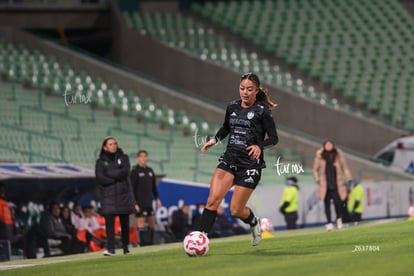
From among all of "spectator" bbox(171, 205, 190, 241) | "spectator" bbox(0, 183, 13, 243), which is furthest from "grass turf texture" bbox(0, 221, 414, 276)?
"spectator" bbox(171, 205, 190, 241)

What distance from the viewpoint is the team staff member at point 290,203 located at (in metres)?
28.8

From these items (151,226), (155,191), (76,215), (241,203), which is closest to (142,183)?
(155,191)

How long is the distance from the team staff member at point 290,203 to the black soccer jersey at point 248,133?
12760mm

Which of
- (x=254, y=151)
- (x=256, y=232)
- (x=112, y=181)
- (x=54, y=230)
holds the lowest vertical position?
(x=256, y=232)

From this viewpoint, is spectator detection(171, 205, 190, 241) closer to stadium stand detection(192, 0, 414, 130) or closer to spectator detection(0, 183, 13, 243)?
spectator detection(0, 183, 13, 243)

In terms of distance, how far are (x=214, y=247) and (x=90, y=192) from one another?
→ 7.20 meters

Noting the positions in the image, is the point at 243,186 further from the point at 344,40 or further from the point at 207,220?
the point at 344,40

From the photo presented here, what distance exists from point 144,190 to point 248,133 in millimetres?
9645

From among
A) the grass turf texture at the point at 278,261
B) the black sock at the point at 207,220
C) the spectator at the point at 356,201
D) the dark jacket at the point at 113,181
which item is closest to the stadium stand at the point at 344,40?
the spectator at the point at 356,201

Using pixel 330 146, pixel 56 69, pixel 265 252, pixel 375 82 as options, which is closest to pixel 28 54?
pixel 56 69

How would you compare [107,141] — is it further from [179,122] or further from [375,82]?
[375,82]

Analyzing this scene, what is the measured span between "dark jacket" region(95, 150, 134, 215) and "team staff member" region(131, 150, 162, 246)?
490 centimetres

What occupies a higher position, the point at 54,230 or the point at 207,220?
the point at 54,230

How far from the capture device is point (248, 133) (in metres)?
16.0
